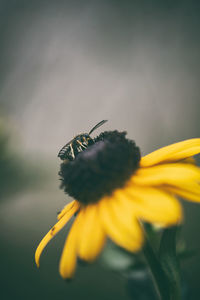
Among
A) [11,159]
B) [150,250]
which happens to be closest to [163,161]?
[150,250]

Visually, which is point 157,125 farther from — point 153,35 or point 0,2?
point 0,2

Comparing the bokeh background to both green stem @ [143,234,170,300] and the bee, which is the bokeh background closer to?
the bee

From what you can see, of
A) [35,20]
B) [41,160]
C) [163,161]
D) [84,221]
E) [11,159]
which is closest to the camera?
[84,221]

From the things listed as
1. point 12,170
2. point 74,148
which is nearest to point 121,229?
point 74,148

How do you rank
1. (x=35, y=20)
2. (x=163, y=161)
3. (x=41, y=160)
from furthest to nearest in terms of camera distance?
(x=35, y=20)
(x=41, y=160)
(x=163, y=161)

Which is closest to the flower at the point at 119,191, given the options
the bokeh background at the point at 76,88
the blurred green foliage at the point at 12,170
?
the blurred green foliage at the point at 12,170

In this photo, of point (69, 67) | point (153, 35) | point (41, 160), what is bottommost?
point (41, 160)
